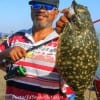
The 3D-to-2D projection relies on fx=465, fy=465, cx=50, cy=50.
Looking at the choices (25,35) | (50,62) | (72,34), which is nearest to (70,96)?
(50,62)

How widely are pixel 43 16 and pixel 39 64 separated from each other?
0.53 metres

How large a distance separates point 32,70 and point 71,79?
995 millimetres

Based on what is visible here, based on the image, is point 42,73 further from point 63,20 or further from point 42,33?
point 63,20

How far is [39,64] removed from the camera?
512cm

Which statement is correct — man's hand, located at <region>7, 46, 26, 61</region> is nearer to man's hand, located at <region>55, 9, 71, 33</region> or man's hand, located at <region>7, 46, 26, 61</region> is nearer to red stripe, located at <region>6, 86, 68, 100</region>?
man's hand, located at <region>55, 9, 71, 33</region>

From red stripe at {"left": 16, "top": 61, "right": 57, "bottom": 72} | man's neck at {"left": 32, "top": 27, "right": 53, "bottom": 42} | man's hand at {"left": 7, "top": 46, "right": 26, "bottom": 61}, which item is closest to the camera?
man's hand at {"left": 7, "top": 46, "right": 26, "bottom": 61}

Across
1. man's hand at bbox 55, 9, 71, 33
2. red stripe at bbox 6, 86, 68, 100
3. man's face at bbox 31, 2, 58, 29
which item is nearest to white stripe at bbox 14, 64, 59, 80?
red stripe at bbox 6, 86, 68, 100

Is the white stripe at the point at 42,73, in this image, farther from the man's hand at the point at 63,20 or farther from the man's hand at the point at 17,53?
the man's hand at the point at 63,20

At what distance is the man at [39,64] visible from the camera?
509 cm

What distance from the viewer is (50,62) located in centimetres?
506

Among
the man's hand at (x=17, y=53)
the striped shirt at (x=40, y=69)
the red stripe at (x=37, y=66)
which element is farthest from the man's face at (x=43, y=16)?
the man's hand at (x=17, y=53)

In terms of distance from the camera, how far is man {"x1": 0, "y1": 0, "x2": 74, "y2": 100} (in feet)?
16.7

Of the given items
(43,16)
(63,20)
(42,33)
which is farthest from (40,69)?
(63,20)

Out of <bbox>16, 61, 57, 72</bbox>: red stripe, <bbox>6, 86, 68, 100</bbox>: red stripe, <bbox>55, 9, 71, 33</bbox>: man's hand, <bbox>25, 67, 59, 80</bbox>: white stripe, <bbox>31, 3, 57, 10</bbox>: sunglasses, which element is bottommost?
<bbox>6, 86, 68, 100</bbox>: red stripe
